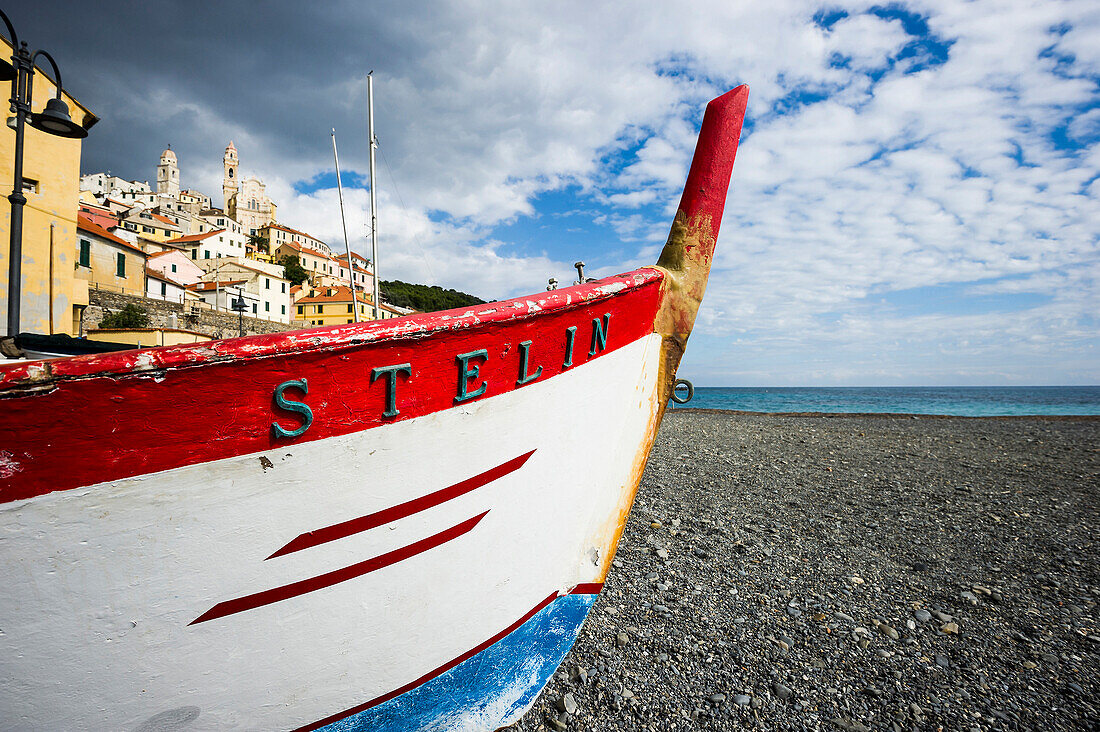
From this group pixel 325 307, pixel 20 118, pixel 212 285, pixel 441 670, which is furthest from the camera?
pixel 325 307

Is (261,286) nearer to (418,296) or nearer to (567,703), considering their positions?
(418,296)

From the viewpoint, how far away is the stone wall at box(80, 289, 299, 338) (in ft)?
73.0

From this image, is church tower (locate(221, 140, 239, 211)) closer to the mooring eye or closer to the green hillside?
the green hillside

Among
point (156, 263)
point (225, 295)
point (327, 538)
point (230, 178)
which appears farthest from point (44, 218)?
point (230, 178)

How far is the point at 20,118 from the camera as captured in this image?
3.75 m

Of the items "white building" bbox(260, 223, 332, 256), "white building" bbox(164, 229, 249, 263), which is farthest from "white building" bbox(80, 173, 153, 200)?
"white building" bbox(164, 229, 249, 263)

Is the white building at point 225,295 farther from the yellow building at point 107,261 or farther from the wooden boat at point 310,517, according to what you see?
the wooden boat at point 310,517

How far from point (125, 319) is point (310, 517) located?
28.8m

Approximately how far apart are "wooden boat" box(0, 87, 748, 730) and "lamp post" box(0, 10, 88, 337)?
3.18m

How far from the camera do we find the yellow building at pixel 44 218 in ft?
31.9

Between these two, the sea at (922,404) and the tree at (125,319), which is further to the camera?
the sea at (922,404)

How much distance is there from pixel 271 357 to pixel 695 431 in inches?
617

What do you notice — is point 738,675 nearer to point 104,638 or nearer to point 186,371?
point 104,638

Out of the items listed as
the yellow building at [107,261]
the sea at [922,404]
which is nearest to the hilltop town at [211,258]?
the yellow building at [107,261]
